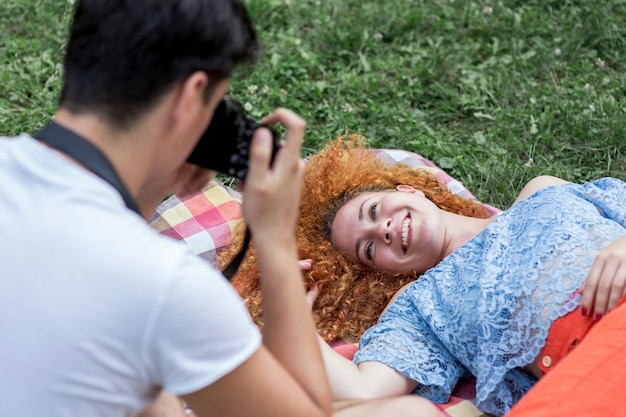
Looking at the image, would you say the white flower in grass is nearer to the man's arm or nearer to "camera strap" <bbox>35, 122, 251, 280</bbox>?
the man's arm

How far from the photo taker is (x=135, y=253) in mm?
1543

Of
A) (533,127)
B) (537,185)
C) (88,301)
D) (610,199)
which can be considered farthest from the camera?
(533,127)

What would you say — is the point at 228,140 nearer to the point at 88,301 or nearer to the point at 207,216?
the point at 88,301

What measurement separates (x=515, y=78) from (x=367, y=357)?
2.79m

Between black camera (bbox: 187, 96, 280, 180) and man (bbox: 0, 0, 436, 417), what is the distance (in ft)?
0.41

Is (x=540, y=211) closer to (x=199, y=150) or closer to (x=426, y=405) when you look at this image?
(x=426, y=405)

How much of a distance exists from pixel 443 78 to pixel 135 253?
4.05m

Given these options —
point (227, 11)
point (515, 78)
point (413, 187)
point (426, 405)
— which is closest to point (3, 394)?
point (227, 11)

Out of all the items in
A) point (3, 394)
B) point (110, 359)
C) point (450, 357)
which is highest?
point (110, 359)

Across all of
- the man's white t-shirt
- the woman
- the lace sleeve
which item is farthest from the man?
the lace sleeve

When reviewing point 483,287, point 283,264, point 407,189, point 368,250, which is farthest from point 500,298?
point 283,264

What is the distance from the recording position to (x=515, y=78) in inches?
205

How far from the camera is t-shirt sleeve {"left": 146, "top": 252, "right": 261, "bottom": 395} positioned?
1554mm

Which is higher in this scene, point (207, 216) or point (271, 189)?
point (271, 189)
